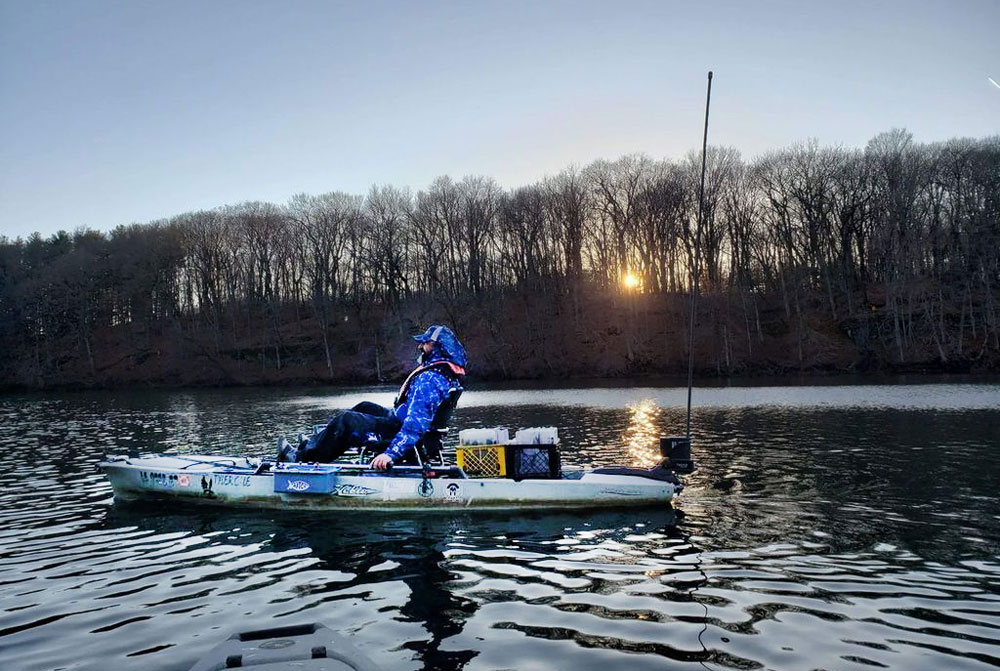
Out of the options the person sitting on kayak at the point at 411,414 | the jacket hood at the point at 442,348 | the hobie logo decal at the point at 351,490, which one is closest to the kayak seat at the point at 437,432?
the person sitting on kayak at the point at 411,414

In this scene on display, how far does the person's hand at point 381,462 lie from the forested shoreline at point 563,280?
52153mm

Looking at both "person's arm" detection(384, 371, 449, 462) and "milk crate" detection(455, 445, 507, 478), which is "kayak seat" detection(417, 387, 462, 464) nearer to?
"person's arm" detection(384, 371, 449, 462)

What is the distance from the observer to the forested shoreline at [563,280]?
63.2 meters

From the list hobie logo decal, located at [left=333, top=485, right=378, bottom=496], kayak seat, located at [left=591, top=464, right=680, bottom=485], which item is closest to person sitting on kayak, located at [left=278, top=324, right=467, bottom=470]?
hobie logo decal, located at [left=333, top=485, right=378, bottom=496]

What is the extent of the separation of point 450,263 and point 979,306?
50.8m

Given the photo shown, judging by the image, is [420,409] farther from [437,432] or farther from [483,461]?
[483,461]

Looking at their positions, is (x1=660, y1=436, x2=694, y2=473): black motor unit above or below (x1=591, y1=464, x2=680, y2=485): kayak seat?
above

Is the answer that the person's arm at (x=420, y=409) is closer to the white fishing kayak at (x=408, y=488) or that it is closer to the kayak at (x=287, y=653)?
the white fishing kayak at (x=408, y=488)

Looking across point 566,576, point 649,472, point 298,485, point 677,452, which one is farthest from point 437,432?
point 566,576

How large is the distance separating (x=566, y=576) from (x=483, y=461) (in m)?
4.46

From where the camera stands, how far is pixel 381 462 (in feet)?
42.6

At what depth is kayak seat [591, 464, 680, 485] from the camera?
1292cm

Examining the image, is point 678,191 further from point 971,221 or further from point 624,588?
point 624,588

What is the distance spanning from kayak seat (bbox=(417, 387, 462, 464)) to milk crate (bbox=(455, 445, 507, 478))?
1.49 ft
